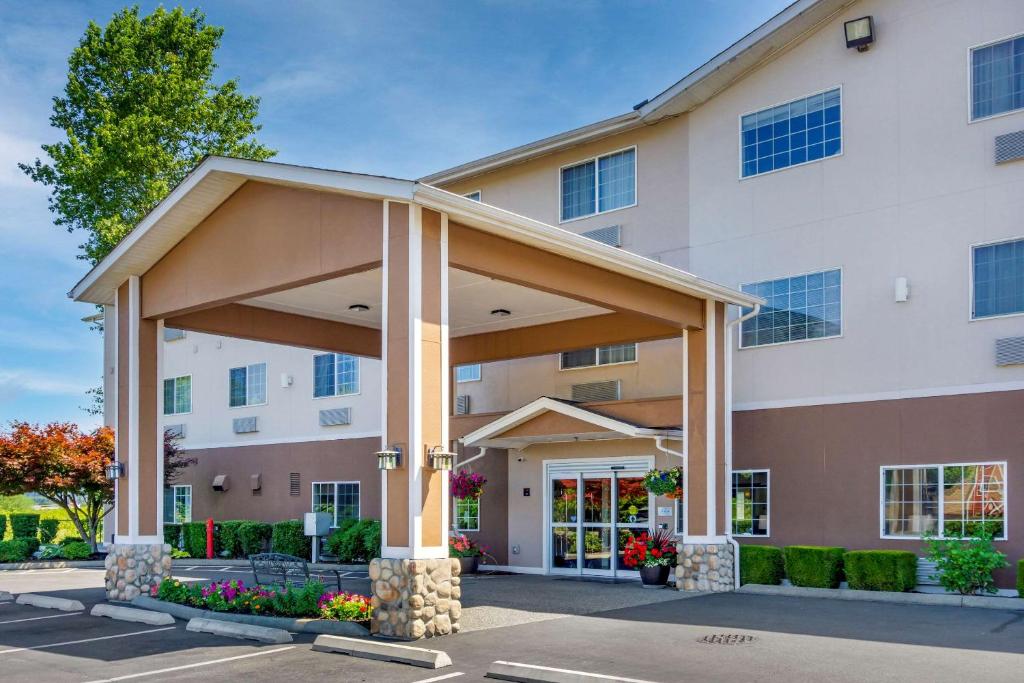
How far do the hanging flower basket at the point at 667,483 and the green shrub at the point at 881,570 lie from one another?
296 centimetres

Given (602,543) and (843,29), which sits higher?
(843,29)

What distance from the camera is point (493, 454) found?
21562 millimetres

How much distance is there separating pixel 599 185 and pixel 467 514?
7.39 metres

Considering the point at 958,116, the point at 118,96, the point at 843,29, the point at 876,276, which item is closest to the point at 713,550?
the point at 876,276

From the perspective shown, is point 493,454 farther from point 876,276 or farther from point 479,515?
point 876,276

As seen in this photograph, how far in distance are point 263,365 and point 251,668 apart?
1776 cm

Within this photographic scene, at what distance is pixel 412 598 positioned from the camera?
37.2ft

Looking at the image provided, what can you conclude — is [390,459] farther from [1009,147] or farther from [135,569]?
[1009,147]

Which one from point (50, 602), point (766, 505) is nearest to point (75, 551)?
point (50, 602)

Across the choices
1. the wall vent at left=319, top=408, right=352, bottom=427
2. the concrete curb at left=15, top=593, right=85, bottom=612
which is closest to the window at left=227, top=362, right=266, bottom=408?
the wall vent at left=319, top=408, right=352, bottom=427

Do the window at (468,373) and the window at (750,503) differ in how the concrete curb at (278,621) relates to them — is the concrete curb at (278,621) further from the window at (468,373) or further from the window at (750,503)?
the window at (468,373)

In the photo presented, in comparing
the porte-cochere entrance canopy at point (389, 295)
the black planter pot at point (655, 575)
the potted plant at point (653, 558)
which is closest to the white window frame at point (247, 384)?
the porte-cochere entrance canopy at point (389, 295)

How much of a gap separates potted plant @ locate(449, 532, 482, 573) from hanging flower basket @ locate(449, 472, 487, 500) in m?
0.82

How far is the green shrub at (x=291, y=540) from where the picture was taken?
24.3 metres
